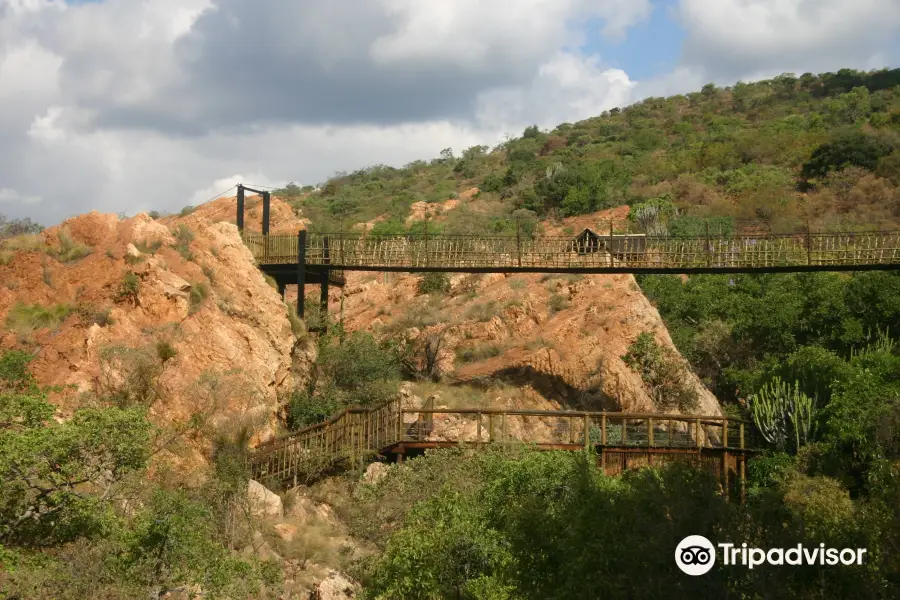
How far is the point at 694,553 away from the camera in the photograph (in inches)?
261

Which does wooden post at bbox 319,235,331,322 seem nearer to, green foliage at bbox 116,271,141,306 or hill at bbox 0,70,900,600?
hill at bbox 0,70,900,600

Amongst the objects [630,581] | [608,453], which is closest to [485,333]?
[608,453]

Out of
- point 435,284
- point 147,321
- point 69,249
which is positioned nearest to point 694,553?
point 147,321

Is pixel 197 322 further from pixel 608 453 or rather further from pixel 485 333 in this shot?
pixel 485 333

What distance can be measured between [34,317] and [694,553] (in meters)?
14.3

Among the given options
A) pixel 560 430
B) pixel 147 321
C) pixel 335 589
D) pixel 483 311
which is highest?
pixel 147 321

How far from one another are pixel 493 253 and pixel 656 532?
16627 millimetres

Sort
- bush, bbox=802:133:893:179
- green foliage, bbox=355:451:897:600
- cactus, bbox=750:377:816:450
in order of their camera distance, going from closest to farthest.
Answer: green foliage, bbox=355:451:897:600 < cactus, bbox=750:377:816:450 < bush, bbox=802:133:893:179

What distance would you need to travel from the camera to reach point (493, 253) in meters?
23.1

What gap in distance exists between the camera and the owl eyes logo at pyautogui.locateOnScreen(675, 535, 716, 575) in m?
6.49

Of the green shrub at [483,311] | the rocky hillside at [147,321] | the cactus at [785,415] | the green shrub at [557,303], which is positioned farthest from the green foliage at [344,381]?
the cactus at [785,415]

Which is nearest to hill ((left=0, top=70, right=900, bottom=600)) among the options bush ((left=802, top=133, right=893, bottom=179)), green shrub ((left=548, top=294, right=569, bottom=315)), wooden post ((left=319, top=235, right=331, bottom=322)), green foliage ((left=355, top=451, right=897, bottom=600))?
green foliage ((left=355, top=451, right=897, bottom=600))

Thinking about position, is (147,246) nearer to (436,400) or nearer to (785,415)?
(436,400)

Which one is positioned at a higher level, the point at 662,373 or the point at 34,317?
the point at 34,317
